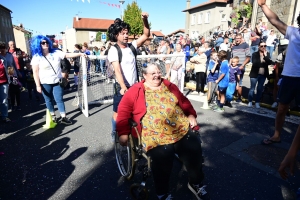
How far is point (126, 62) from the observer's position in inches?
116

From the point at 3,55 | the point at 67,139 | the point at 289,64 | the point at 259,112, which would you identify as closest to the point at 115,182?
the point at 67,139

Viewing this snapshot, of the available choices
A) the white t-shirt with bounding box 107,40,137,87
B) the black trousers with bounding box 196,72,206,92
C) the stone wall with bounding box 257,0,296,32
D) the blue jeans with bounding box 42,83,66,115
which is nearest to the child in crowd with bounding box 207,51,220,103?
the black trousers with bounding box 196,72,206,92

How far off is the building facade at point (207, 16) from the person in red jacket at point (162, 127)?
2825 cm

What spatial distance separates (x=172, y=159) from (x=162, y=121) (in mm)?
428

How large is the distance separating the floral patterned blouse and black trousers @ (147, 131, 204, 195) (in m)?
0.08

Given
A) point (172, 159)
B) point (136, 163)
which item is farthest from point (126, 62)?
point (172, 159)

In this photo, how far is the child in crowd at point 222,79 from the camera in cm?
489

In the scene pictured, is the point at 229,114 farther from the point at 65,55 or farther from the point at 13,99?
the point at 13,99

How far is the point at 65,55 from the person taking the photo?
4.07 meters

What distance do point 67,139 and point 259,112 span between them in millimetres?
4448

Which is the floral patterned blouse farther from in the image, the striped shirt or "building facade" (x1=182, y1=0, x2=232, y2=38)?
"building facade" (x1=182, y1=0, x2=232, y2=38)

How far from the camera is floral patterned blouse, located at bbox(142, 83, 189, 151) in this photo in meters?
2.14

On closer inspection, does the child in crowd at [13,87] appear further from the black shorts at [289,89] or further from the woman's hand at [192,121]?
the black shorts at [289,89]

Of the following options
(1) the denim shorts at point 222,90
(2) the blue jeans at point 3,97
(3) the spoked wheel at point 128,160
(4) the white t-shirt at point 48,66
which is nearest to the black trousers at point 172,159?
(3) the spoked wheel at point 128,160
